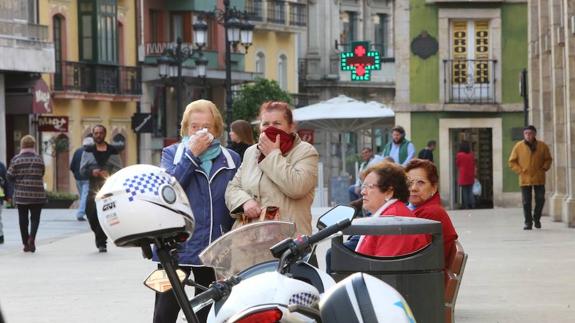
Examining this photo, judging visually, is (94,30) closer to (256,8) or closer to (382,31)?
(256,8)

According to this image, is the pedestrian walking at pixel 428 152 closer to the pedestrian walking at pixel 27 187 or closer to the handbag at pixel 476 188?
the handbag at pixel 476 188

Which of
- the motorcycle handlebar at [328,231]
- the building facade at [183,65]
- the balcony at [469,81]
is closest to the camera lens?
the motorcycle handlebar at [328,231]

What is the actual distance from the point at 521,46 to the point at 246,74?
28309 millimetres

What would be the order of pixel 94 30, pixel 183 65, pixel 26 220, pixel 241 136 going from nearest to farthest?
pixel 241 136
pixel 26 220
pixel 94 30
pixel 183 65

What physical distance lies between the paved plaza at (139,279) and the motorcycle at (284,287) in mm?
6736

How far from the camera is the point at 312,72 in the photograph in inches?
3182

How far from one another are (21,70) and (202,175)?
42154 millimetres

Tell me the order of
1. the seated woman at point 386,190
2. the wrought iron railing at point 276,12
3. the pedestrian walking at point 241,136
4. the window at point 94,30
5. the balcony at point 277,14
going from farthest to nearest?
1. the wrought iron railing at point 276,12
2. the balcony at point 277,14
3. the window at point 94,30
4. the pedestrian walking at point 241,136
5. the seated woman at point 386,190

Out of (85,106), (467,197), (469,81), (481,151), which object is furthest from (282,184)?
(85,106)

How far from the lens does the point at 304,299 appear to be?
568cm

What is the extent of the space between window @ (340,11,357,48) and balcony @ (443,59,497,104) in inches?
1582

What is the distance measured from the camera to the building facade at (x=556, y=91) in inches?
1096

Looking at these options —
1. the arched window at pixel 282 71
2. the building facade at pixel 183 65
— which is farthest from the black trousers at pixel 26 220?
the arched window at pixel 282 71

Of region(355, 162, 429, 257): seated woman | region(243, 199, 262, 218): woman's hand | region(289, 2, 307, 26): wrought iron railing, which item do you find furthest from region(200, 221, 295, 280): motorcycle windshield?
region(289, 2, 307, 26): wrought iron railing
